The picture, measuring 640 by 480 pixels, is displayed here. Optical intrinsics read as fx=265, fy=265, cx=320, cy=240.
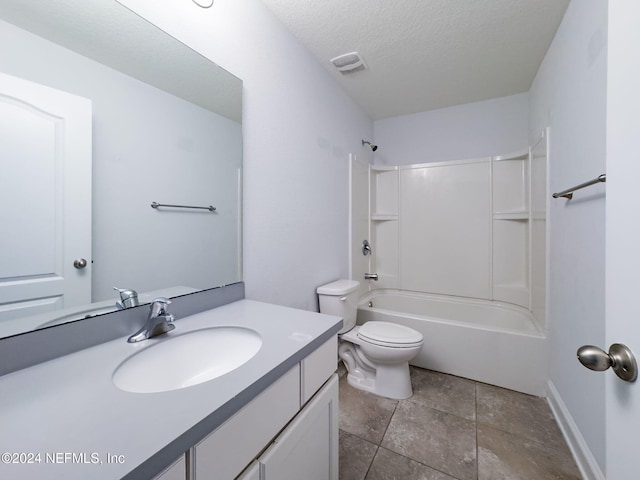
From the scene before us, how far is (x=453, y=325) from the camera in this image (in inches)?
80.7

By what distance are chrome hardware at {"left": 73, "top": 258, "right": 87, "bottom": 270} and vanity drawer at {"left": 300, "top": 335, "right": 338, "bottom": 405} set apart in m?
0.74

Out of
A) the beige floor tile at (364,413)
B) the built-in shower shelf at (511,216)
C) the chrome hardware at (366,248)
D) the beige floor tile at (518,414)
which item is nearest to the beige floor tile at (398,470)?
the beige floor tile at (364,413)

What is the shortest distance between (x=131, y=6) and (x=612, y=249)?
1.52 m

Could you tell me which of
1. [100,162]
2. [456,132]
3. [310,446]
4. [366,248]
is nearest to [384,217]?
[366,248]

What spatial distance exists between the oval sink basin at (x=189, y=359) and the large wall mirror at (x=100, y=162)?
8.4 inches

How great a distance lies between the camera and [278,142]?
1548mm

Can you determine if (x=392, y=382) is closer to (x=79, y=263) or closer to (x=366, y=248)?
(x=366, y=248)

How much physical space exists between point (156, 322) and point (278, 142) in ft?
3.68

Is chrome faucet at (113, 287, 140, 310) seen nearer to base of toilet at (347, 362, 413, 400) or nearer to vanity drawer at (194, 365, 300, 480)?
vanity drawer at (194, 365, 300, 480)

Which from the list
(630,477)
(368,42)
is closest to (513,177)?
(368,42)

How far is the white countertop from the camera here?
0.38m

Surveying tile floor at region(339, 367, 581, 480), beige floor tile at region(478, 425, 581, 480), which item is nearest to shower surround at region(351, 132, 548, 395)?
tile floor at region(339, 367, 581, 480)

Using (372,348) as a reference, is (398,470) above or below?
A: below

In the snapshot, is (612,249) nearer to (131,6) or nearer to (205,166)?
(205,166)
